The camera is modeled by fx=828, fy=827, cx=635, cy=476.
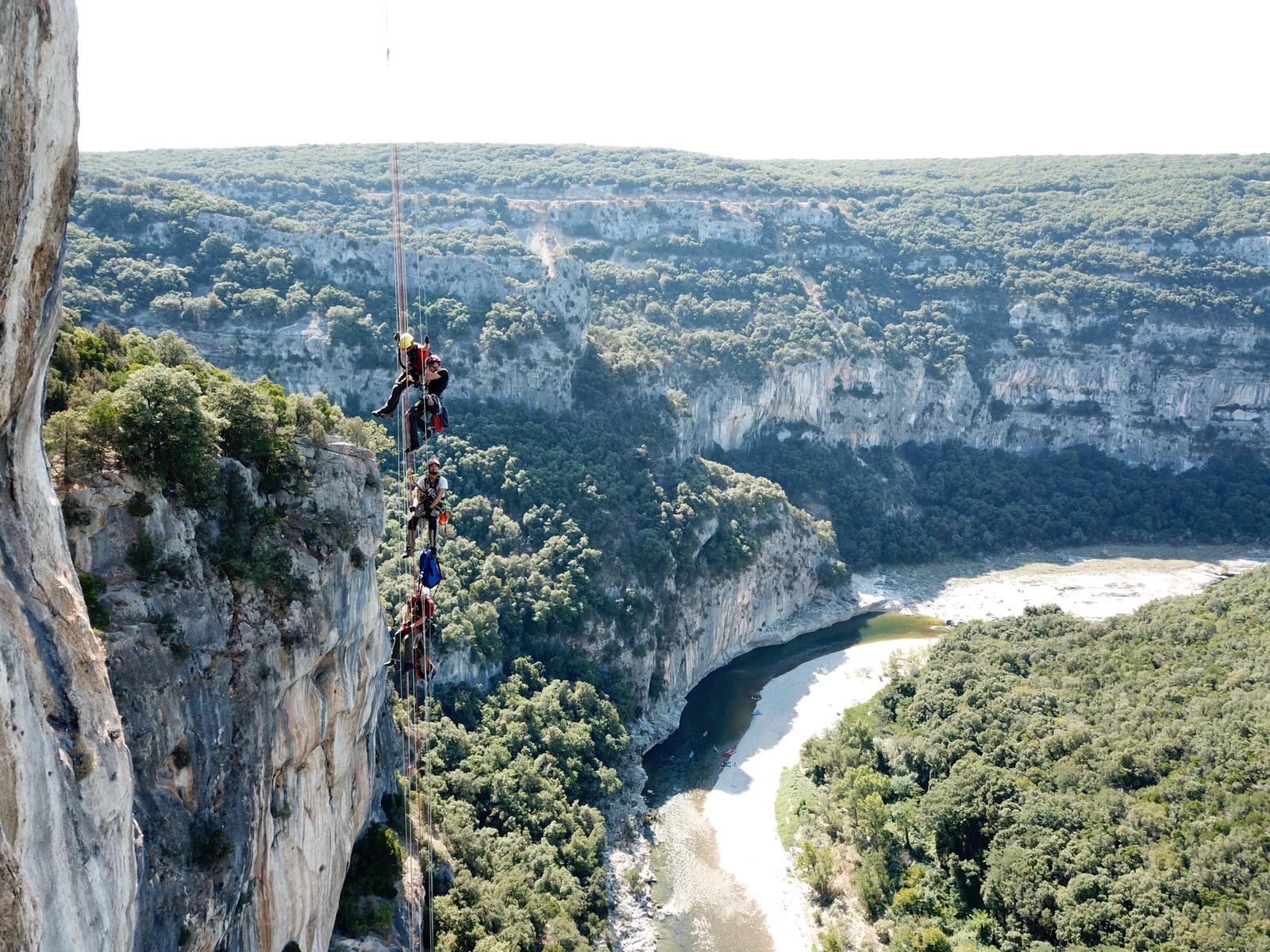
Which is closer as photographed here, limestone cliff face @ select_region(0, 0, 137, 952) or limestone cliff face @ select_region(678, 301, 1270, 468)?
limestone cliff face @ select_region(0, 0, 137, 952)

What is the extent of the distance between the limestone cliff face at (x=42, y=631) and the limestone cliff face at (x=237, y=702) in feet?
7.66

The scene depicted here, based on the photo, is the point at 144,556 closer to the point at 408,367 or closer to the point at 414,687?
the point at 408,367

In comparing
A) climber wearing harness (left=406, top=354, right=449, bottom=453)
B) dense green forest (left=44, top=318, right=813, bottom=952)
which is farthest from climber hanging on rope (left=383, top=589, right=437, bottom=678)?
climber wearing harness (left=406, top=354, right=449, bottom=453)

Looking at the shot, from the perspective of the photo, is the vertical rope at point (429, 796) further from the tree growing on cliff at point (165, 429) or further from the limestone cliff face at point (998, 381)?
the limestone cliff face at point (998, 381)

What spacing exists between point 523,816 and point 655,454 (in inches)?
1332

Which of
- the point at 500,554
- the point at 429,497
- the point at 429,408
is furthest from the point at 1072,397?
the point at 429,408

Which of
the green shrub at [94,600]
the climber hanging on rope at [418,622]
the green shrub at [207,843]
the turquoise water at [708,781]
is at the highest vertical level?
the green shrub at [94,600]

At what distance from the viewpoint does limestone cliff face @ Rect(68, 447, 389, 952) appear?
14.7m

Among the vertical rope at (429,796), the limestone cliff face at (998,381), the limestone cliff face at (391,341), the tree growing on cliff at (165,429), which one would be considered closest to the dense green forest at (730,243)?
the limestone cliff face at (391,341)

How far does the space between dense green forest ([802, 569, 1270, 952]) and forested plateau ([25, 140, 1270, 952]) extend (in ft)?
41.7

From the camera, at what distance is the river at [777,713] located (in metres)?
36.5

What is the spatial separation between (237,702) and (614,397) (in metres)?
53.7

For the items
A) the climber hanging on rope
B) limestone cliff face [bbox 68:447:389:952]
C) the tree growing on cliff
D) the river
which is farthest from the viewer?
the river

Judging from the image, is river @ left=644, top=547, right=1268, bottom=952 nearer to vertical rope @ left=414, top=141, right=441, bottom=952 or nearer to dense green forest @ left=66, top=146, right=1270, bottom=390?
vertical rope @ left=414, top=141, right=441, bottom=952
